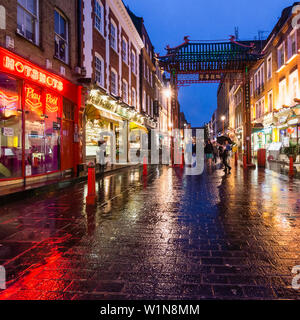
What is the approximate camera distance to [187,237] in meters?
4.34

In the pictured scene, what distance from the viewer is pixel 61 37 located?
12.2 metres

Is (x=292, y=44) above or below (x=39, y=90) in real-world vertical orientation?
above

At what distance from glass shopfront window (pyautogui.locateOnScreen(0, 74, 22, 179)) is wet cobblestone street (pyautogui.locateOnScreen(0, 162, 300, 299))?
95.3 inches

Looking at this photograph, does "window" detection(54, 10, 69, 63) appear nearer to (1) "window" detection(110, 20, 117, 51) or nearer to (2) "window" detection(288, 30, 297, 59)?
(1) "window" detection(110, 20, 117, 51)

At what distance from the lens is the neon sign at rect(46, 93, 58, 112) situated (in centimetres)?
1098

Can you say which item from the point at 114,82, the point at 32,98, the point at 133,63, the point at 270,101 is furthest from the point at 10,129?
the point at 270,101

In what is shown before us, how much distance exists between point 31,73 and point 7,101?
136 centimetres

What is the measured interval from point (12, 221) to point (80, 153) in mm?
8230

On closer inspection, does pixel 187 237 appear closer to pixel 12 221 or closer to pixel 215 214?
pixel 215 214

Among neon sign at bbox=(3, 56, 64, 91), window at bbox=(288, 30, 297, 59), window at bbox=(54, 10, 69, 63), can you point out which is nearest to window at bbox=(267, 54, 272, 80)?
window at bbox=(288, 30, 297, 59)

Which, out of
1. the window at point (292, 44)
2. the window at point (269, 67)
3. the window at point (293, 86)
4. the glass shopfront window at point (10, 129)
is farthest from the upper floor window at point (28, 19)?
the window at point (269, 67)

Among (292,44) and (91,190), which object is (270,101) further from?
(91,190)

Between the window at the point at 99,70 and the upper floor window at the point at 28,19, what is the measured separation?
5723 mm

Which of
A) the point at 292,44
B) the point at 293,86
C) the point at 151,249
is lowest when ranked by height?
the point at 151,249
